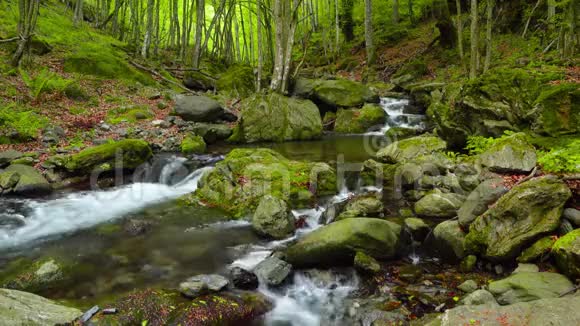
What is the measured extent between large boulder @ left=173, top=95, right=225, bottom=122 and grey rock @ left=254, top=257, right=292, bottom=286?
1133 cm

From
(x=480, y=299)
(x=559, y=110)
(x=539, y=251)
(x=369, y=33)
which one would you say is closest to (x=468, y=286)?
(x=480, y=299)

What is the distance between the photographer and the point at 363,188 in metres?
9.75

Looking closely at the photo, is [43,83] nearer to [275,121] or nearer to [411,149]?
[275,121]

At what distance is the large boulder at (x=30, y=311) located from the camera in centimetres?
403

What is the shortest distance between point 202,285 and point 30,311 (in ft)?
6.60

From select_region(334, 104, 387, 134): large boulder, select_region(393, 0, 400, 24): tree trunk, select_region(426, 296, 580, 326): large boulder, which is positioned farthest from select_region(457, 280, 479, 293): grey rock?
select_region(393, 0, 400, 24): tree trunk

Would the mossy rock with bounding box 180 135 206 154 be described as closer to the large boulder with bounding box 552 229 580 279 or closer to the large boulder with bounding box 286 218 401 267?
the large boulder with bounding box 286 218 401 267

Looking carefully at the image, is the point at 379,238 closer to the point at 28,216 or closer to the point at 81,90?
the point at 28,216

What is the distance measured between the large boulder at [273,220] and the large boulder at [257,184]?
77 cm

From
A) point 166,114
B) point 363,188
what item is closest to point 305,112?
point 166,114

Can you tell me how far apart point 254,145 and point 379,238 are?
379 inches

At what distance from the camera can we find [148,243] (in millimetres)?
7289

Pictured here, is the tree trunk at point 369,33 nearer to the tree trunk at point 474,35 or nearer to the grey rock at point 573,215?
the tree trunk at point 474,35

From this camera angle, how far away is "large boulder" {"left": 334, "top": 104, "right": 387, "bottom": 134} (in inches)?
690
